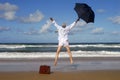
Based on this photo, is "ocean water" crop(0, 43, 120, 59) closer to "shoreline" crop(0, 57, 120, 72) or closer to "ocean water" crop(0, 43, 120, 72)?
"ocean water" crop(0, 43, 120, 72)

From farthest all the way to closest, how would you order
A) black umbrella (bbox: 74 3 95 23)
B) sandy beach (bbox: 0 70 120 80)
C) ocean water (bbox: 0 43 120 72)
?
ocean water (bbox: 0 43 120 72) < black umbrella (bbox: 74 3 95 23) < sandy beach (bbox: 0 70 120 80)

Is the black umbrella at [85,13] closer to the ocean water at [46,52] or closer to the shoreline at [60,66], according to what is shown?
the shoreline at [60,66]

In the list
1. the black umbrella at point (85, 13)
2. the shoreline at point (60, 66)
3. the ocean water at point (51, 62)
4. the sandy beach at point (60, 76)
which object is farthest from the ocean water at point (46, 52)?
the sandy beach at point (60, 76)

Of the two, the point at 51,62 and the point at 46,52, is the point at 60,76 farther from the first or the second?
the point at 46,52

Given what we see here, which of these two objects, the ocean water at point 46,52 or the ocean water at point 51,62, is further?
the ocean water at point 46,52

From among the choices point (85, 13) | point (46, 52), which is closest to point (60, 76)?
point (85, 13)

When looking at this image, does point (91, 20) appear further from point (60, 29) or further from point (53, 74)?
point (53, 74)

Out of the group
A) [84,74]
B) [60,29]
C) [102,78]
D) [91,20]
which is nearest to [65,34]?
[60,29]

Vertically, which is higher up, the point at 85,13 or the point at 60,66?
the point at 85,13

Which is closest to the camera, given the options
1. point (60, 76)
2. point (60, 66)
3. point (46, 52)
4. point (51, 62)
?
point (60, 76)

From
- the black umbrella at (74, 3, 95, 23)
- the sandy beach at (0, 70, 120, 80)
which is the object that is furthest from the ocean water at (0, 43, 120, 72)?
the black umbrella at (74, 3, 95, 23)

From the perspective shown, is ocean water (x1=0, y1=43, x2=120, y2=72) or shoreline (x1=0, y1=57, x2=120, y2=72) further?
ocean water (x1=0, y1=43, x2=120, y2=72)

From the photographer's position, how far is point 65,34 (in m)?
13.8

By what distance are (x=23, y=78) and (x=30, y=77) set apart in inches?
10.6
